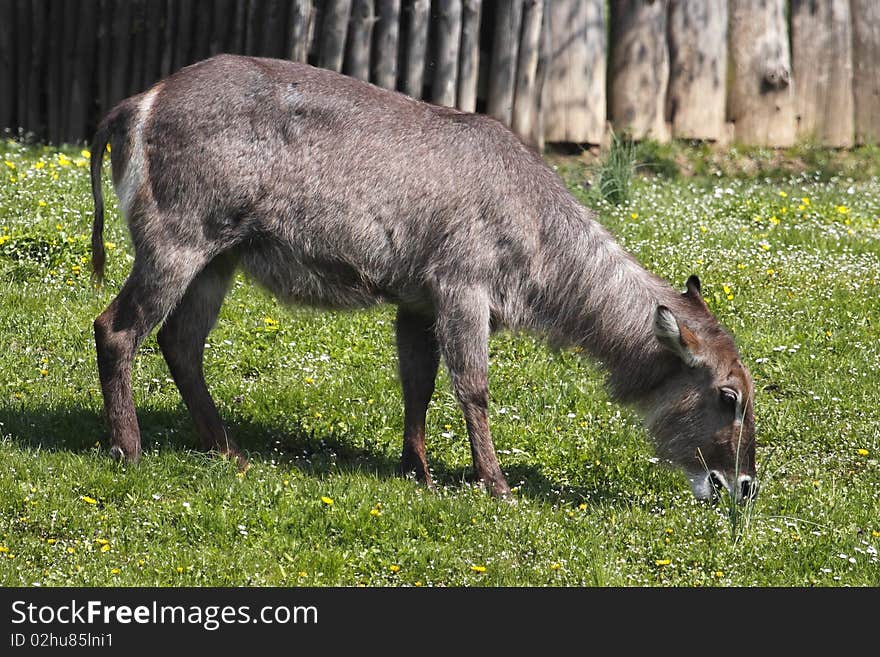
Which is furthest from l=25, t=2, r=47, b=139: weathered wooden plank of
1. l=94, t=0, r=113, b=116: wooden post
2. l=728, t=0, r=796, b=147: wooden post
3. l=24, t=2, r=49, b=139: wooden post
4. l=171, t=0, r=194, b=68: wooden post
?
l=728, t=0, r=796, b=147: wooden post

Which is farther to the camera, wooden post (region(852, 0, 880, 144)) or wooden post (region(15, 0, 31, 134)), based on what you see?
wooden post (region(852, 0, 880, 144))

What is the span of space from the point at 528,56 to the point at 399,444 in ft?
16.7

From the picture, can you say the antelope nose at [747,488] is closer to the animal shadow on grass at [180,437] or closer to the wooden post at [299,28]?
the animal shadow on grass at [180,437]

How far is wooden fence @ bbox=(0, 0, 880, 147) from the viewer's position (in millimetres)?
10859

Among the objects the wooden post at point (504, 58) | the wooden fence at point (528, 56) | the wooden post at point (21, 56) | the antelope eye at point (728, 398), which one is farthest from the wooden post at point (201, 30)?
the antelope eye at point (728, 398)

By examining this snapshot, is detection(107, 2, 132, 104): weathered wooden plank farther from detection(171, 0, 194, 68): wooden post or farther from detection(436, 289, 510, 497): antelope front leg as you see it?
detection(436, 289, 510, 497): antelope front leg

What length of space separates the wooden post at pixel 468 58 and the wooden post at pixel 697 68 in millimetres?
1845

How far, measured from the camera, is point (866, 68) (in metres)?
12.0

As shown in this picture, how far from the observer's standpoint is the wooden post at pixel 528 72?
10984mm

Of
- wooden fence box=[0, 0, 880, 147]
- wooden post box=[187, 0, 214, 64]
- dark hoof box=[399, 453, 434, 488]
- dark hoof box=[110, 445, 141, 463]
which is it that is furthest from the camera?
wooden post box=[187, 0, 214, 64]

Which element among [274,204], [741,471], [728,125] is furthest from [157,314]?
[728,125]

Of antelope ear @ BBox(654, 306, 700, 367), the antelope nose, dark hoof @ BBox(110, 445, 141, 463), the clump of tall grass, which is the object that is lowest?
dark hoof @ BBox(110, 445, 141, 463)

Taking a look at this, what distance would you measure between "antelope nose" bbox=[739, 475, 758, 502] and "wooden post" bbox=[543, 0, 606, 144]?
18.2 ft

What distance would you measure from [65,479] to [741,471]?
3.27 m
